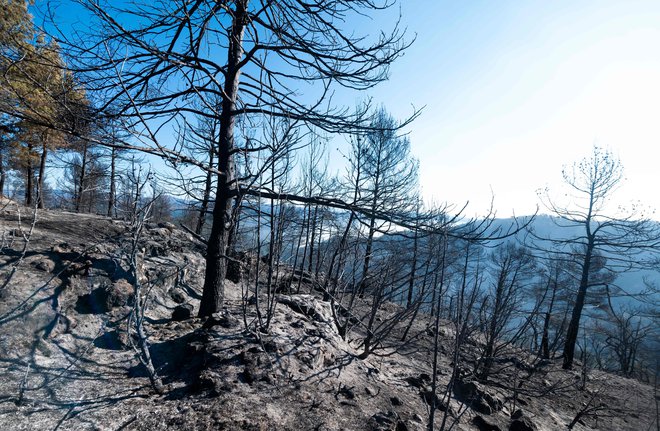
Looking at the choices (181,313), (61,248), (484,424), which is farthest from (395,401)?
(61,248)

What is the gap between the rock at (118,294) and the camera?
3.54 metres

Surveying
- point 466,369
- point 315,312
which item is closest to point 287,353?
point 315,312

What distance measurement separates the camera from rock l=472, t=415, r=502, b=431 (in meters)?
3.39

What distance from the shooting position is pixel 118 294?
3.64 meters

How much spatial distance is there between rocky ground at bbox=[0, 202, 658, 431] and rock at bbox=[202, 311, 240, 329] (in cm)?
1

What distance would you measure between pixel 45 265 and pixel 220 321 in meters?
2.24

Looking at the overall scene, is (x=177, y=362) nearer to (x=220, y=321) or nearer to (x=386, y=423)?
(x=220, y=321)

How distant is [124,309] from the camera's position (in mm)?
3592

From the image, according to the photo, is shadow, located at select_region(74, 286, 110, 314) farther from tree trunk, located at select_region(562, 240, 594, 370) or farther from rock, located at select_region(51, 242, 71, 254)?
tree trunk, located at select_region(562, 240, 594, 370)

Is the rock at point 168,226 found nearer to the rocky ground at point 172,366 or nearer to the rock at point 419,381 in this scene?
the rocky ground at point 172,366

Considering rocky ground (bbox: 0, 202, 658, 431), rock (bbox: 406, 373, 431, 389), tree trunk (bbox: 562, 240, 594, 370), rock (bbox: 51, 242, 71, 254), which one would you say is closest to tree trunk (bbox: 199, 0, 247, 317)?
rocky ground (bbox: 0, 202, 658, 431)

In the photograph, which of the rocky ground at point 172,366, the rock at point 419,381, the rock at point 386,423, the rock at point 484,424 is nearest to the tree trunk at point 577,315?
the rocky ground at point 172,366

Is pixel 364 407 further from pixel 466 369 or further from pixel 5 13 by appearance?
pixel 5 13

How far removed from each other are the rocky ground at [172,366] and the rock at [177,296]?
0.08 ft
